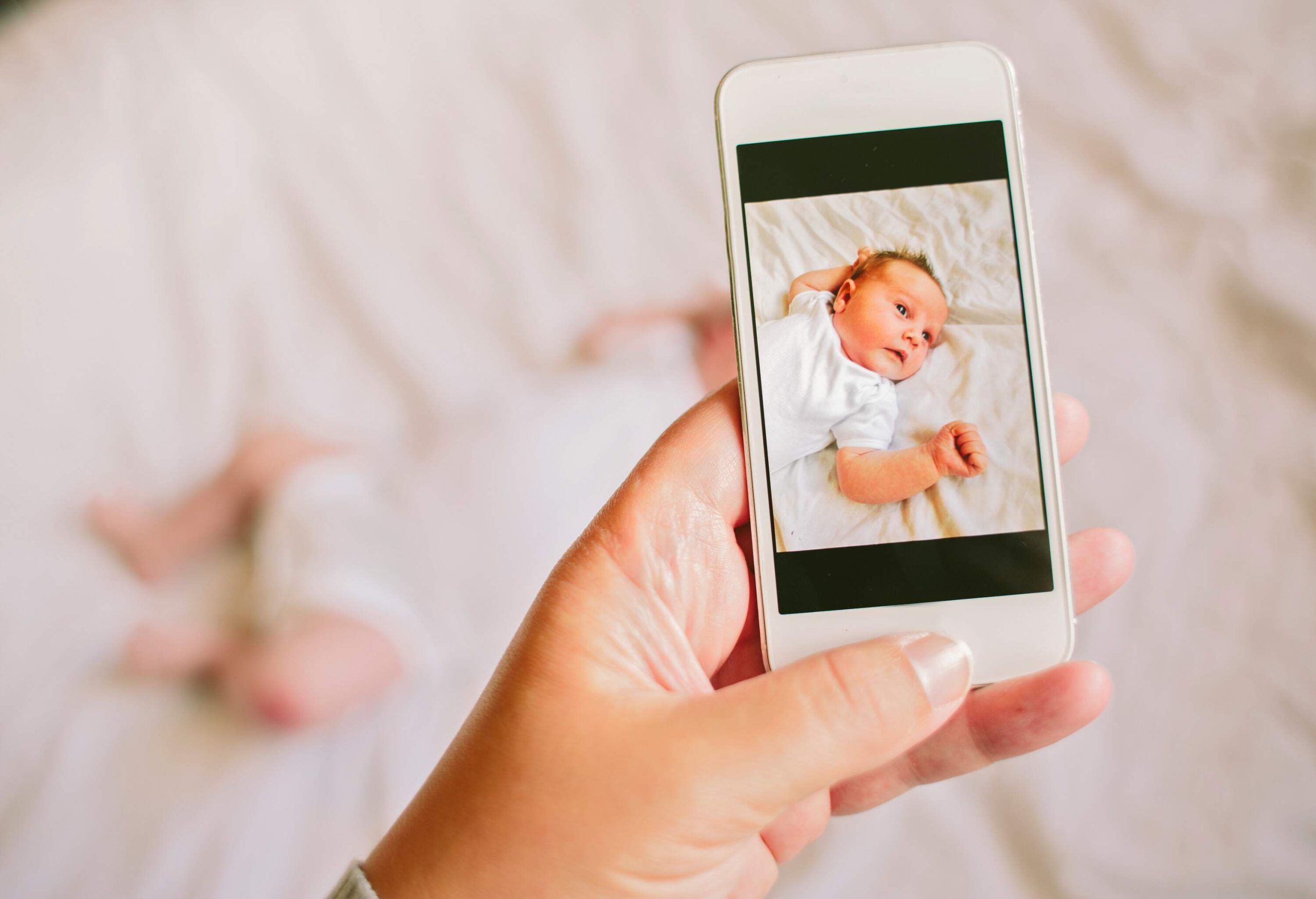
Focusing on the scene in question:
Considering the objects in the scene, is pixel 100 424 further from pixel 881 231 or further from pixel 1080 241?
pixel 1080 241

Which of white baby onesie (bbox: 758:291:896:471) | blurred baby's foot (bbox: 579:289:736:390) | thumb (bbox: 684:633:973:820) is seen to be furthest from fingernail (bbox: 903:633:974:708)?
blurred baby's foot (bbox: 579:289:736:390)

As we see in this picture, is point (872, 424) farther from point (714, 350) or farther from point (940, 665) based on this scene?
point (714, 350)

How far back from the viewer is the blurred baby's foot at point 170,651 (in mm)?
706

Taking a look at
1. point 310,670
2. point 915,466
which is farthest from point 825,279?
point 310,670

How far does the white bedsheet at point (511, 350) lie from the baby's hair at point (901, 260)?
11.8 inches

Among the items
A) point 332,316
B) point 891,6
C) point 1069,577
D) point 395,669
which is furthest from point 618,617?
point 891,6

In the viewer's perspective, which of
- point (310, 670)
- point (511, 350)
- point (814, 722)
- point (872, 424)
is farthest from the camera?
point (511, 350)

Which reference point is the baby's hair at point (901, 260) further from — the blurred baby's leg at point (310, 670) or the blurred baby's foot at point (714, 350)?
the blurred baby's leg at point (310, 670)

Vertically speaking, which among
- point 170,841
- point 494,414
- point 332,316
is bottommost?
point 170,841

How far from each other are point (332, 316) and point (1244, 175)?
0.82 m

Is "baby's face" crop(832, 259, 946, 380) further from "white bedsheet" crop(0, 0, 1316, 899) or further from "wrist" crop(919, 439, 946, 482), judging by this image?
"white bedsheet" crop(0, 0, 1316, 899)

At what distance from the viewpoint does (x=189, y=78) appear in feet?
2.71

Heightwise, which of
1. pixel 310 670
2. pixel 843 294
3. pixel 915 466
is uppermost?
pixel 843 294

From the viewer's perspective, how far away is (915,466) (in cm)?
47
